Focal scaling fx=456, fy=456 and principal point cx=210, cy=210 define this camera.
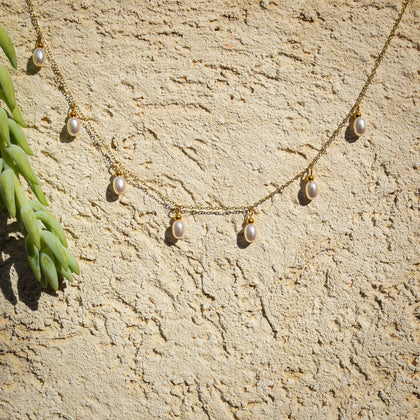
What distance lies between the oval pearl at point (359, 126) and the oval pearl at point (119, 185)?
502 millimetres

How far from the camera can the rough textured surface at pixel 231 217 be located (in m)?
0.95

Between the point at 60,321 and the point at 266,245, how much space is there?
458 mm

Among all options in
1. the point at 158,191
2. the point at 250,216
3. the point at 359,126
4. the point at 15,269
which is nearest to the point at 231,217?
the point at 250,216

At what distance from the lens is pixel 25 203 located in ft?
2.73

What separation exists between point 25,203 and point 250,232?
439 mm

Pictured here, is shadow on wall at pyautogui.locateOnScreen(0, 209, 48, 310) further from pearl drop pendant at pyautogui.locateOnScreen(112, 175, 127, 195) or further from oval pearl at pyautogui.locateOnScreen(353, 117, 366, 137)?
oval pearl at pyautogui.locateOnScreen(353, 117, 366, 137)

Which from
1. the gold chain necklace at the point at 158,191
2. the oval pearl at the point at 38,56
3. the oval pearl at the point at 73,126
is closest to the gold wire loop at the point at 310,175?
the gold chain necklace at the point at 158,191

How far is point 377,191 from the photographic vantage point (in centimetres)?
98

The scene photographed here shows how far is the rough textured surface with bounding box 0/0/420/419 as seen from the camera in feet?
3.13

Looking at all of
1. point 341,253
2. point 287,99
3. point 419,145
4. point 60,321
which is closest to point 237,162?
point 287,99

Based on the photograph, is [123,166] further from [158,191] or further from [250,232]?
[250,232]

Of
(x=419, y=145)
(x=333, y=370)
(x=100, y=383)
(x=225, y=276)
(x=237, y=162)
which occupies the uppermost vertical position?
(x=419, y=145)

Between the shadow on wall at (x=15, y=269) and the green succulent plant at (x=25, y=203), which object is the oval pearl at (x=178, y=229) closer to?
the green succulent plant at (x=25, y=203)

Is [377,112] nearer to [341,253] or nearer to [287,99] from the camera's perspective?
[287,99]
